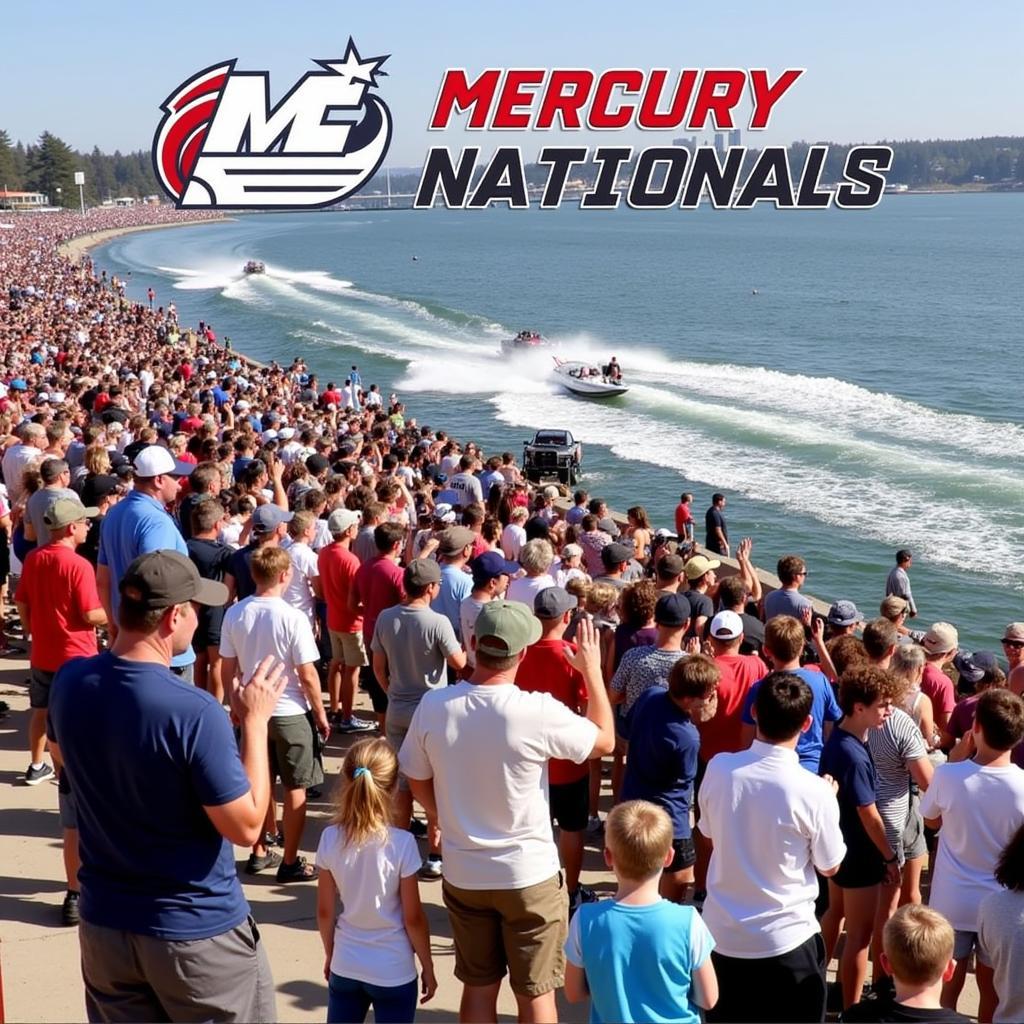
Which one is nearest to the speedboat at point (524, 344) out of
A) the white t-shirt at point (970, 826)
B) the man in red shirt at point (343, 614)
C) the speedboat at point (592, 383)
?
the speedboat at point (592, 383)

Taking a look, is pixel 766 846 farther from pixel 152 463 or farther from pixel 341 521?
pixel 341 521

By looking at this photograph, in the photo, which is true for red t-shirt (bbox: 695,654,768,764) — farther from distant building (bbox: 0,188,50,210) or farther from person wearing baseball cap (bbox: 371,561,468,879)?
distant building (bbox: 0,188,50,210)

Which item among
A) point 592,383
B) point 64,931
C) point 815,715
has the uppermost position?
point 592,383

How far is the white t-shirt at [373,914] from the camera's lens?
440 centimetres

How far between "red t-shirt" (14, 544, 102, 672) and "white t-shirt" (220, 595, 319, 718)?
987 mm

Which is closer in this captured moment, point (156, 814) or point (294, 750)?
point (156, 814)

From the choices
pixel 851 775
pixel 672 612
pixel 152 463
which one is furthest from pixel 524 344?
pixel 851 775

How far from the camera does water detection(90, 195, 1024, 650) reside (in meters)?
27.7

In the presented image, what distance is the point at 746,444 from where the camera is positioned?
122ft

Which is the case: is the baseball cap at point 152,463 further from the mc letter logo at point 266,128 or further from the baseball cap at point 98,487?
the mc letter logo at point 266,128

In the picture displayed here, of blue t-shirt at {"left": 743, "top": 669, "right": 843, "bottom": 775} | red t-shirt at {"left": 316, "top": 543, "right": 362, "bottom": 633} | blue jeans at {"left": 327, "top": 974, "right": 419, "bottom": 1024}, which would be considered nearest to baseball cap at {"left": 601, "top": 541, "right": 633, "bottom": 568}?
red t-shirt at {"left": 316, "top": 543, "right": 362, "bottom": 633}

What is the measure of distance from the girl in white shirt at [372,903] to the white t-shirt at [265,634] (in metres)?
1.81

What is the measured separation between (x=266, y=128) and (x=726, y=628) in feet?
86.3

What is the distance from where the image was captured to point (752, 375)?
172 ft
